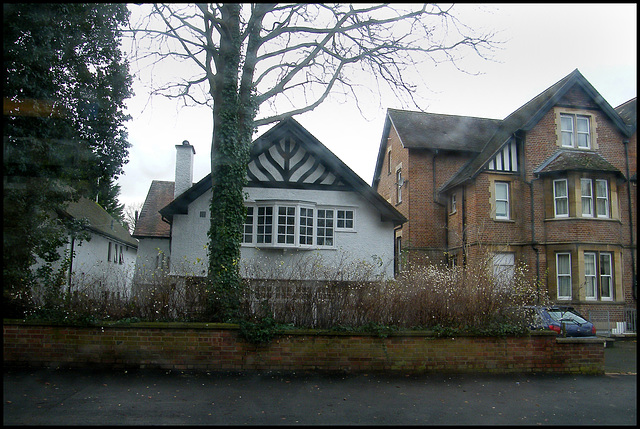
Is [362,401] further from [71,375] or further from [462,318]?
[71,375]

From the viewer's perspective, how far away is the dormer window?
2108 centimetres

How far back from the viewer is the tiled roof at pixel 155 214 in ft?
76.2

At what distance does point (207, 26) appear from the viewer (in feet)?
37.4

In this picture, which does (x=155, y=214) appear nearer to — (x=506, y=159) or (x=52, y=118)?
(x=52, y=118)

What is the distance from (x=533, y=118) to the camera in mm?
20625

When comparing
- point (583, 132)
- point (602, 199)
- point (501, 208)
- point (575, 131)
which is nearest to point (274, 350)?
point (501, 208)

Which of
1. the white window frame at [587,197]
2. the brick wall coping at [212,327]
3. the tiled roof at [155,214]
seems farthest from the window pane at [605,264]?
the tiled roof at [155,214]

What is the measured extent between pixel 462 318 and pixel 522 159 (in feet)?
45.4

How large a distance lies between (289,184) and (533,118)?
1090 cm

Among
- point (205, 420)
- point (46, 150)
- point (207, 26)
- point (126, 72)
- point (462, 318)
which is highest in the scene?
point (207, 26)

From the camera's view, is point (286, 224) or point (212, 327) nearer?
point (212, 327)

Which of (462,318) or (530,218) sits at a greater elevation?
(530,218)

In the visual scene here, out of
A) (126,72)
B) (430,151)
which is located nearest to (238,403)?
(126,72)

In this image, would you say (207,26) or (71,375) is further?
(207,26)
